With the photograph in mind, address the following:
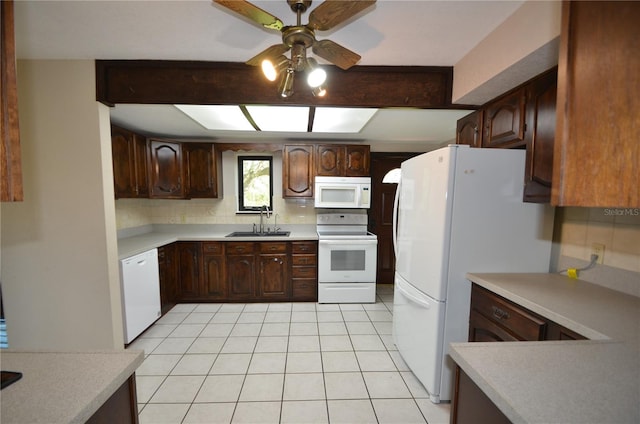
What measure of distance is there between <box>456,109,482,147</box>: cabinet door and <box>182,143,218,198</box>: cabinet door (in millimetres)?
2863

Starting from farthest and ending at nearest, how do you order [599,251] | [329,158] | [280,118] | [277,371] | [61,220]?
[329,158] → [280,118] → [277,371] → [61,220] → [599,251]

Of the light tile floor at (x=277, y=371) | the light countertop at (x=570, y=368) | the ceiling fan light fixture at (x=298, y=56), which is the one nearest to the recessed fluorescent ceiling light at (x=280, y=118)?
the ceiling fan light fixture at (x=298, y=56)

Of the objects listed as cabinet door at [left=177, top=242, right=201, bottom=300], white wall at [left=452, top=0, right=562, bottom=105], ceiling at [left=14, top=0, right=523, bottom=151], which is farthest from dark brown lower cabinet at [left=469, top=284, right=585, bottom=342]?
cabinet door at [left=177, top=242, right=201, bottom=300]

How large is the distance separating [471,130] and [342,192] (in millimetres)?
1699

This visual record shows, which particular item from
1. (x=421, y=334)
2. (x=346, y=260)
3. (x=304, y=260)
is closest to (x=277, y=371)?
(x=421, y=334)

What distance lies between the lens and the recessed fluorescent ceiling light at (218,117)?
7.27 ft

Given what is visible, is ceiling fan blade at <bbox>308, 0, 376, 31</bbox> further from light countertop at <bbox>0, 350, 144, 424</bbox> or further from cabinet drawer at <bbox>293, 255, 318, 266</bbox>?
cabinet drawer at <bbox>293, 255, 318, 266</bbox>

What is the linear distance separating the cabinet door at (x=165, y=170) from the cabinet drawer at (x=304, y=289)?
187cm

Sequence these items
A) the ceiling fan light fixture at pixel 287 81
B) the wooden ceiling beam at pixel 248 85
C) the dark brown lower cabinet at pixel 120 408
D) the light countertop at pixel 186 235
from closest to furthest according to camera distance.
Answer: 1. the dark brown lower cabinet at pixel 120 408
2. the ceiling fan light fixture at pixel 287 81
3. the wooden ceiling beam at pixel 248 85
4. the light countertop at pixel 186 235

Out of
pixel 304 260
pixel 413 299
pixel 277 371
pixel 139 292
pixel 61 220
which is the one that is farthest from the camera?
pixel 304 260

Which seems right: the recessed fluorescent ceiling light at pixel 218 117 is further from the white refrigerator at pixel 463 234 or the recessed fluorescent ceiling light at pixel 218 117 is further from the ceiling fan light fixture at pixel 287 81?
the white refrigerator at pixel 463 234

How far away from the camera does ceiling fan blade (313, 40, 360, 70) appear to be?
114 cm

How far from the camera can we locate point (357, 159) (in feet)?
11.1

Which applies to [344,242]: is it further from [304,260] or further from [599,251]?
[599,251]
